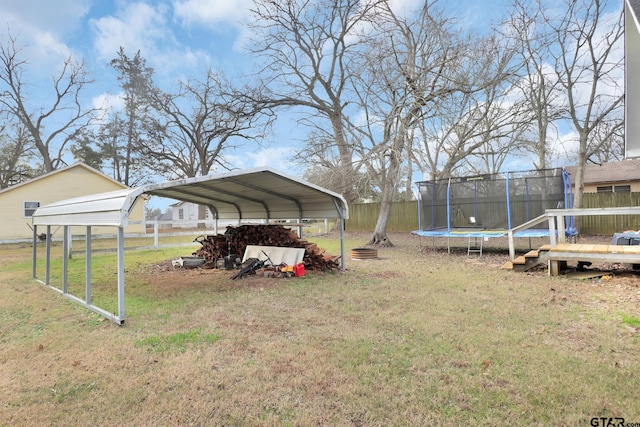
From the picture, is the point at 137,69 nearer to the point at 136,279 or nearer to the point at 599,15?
the point at 136,279

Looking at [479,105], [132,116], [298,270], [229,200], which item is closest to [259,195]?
[229,200]

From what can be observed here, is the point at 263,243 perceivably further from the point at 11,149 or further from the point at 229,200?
the point at 11,149

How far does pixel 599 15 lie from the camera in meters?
11.8

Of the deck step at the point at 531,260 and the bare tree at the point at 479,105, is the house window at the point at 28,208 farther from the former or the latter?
the deck step at the point at 531,260

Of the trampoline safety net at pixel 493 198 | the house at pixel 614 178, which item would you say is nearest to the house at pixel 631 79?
the trampoline safety net at pixel 493 198

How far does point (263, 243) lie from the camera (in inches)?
357

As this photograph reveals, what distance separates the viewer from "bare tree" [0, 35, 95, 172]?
22.3 metres

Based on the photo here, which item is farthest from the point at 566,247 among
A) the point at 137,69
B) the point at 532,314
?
the point at 137,69

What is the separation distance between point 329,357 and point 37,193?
2116cm

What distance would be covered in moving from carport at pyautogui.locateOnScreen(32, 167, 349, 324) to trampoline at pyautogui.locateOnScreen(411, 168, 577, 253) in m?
4.73

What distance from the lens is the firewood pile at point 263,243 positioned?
825cm

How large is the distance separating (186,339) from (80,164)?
19.6m

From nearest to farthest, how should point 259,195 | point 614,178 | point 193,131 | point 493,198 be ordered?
1. point 259,195
2. point 493,198
3. point 614,178
4. point 193,131

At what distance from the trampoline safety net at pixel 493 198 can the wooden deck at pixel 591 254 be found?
138 inches
